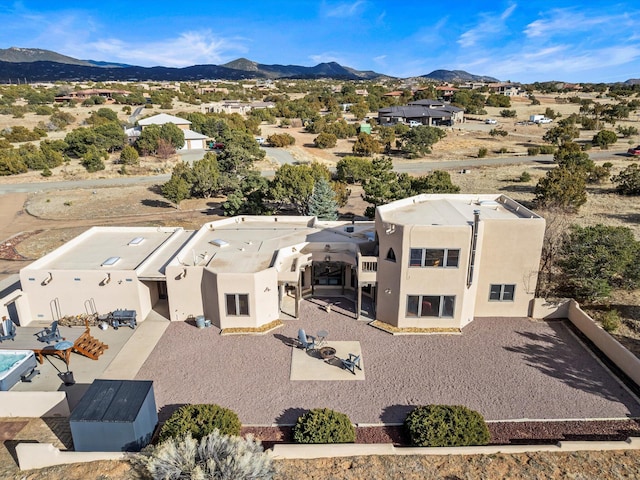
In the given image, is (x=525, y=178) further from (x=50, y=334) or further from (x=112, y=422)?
(x=112, y=422)

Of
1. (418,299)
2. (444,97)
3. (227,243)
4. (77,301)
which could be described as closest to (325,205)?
(227,243)

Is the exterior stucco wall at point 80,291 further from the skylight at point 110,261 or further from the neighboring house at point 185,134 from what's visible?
the neighboring house at point 185,134

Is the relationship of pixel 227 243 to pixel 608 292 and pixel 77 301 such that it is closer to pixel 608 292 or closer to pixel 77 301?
pixel 77 301

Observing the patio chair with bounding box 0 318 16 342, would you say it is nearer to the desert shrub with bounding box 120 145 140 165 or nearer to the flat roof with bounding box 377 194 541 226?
the flat roof with bounding box 377 194 541 226

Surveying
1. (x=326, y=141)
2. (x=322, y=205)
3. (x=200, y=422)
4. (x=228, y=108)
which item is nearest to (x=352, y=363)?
(x=200, y=422)

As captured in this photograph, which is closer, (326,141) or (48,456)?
(48,456)

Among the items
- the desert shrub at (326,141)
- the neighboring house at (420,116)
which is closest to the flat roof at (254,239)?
the desert shrub at (326,141)
